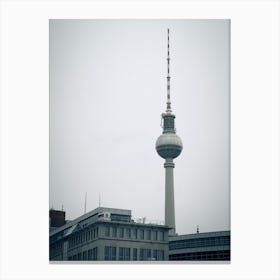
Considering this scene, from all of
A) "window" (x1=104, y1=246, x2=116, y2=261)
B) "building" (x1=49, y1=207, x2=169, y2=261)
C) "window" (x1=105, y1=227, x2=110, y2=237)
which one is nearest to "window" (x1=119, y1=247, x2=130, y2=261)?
"building" (x1=49, y1=207, x2=169, y2=261)

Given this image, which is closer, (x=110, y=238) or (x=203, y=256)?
(x=110, y=238)

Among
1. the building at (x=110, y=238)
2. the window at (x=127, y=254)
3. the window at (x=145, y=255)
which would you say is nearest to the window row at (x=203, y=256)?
the building at (x=110, y=238)

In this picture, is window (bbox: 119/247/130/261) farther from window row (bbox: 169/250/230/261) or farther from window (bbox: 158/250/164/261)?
window row (bbox: 169/250/230/261)

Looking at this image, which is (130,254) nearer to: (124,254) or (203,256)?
(124,254)

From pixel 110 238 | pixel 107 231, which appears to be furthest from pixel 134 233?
pixel 110 238

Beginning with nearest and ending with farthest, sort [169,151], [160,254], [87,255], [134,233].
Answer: [87,255] → [134,233] → [160,254] → [169,151]

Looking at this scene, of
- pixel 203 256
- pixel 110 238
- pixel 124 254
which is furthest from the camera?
pixel 203 256
